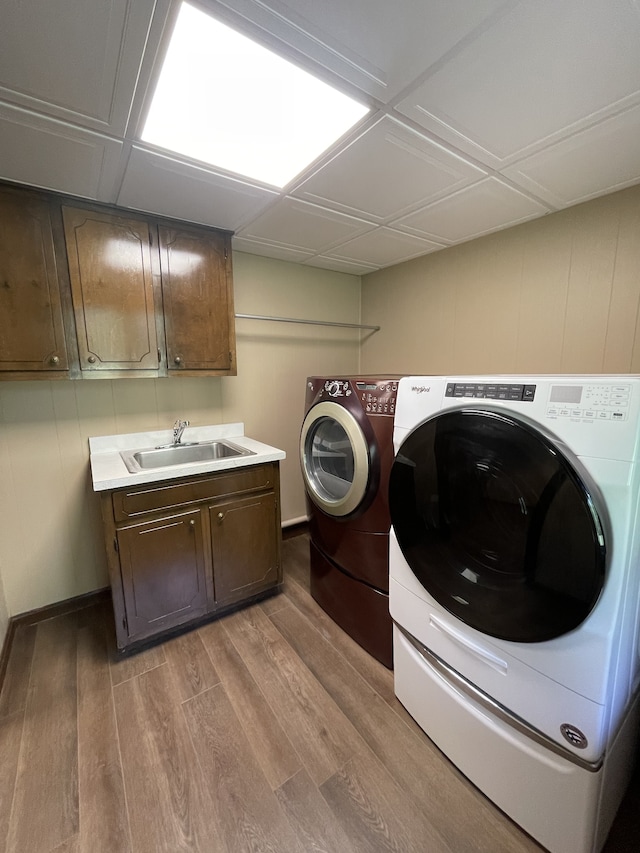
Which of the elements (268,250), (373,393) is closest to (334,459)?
(373,393)

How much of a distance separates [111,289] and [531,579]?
2085mm

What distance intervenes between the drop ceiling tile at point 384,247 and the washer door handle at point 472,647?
1951 millimetres

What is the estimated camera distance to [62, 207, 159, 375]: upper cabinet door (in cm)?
163

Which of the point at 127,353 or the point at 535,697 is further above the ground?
the point at 127,353

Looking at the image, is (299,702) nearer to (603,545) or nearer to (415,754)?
(415,754)

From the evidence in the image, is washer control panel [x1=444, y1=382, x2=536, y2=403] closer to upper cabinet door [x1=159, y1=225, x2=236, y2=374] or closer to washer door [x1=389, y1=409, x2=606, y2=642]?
washer door [x1=389, y1=409, x2=606, y2=642]

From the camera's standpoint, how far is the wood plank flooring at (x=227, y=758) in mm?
1043

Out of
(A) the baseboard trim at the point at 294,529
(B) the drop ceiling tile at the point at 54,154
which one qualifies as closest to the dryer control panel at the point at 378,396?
(B) the drop ceiling tile at the point at 54,154

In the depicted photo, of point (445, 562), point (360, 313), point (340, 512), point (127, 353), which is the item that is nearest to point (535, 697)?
point (445, 562)

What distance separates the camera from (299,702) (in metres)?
1.46

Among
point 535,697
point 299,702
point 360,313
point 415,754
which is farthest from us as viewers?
point 360,313

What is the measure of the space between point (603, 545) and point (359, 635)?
134cm

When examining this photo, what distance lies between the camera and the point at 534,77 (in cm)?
95

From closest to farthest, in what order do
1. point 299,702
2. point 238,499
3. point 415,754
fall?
1. point 415,754
2. point 299,702
3. point 238,499
